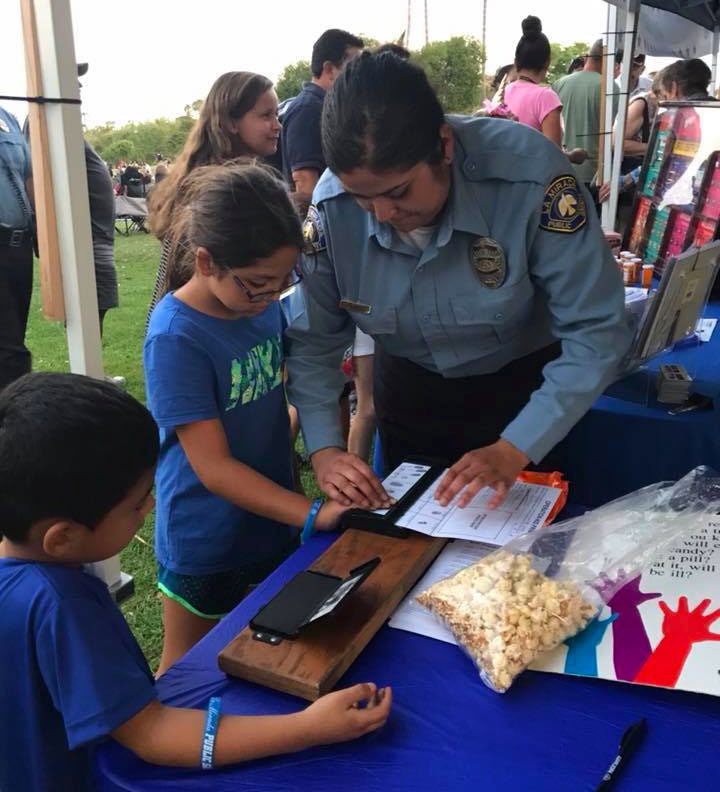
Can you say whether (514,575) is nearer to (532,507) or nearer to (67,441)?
(532,507)

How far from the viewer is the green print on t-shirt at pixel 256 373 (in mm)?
1360

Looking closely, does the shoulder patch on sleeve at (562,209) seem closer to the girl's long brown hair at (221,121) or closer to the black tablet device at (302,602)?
the black tablet device at (302,602)

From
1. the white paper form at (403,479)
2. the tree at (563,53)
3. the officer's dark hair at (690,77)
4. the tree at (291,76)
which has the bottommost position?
the white paper form at (403,479)

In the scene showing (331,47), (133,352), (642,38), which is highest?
(642,38)

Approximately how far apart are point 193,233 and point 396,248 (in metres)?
0.38

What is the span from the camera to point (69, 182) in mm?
1808

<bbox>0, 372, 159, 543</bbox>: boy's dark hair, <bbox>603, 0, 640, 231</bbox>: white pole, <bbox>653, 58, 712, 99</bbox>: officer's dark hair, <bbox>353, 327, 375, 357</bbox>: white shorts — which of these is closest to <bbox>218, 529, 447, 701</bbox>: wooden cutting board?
<bbox>0, 372, 159, 543</bbox>: boy's dark hair

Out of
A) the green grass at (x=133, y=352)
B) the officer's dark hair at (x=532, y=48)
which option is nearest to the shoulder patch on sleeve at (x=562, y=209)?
the green grass at (x=133, y=352)

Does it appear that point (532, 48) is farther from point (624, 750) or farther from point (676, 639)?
point (624, 750)

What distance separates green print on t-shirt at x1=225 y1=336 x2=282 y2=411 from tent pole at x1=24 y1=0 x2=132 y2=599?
61 cm

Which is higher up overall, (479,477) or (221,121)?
(221,121)

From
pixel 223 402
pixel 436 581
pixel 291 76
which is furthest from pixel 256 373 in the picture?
pixel 291 76

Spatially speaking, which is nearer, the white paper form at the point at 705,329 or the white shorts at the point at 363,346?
the white paper form at the point at 705,329

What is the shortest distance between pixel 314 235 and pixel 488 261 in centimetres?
34
